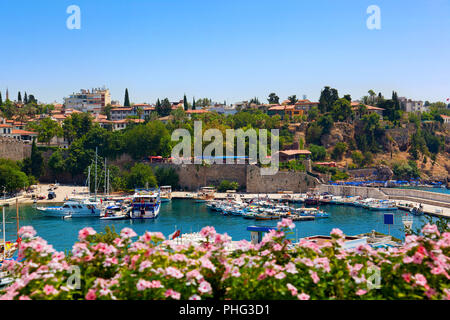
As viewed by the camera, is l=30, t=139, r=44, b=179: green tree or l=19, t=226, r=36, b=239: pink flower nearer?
l=19, t=226, r=36, b=239: pink flower

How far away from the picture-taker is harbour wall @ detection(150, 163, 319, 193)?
42.2 metres

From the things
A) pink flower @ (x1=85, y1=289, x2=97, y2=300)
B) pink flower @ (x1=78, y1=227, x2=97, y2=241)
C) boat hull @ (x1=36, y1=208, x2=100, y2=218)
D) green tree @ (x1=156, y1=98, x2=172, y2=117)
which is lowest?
boat hull @ (x1=36, y1=208, x2=100, y2=218)

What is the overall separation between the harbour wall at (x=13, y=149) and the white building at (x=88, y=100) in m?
27.8

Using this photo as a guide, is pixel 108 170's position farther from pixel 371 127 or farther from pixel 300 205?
pixel 371 127

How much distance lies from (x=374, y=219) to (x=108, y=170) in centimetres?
2121

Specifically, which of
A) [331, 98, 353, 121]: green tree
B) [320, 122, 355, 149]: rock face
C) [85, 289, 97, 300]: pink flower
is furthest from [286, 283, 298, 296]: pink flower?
[331, 98, 353, 121]: green tree

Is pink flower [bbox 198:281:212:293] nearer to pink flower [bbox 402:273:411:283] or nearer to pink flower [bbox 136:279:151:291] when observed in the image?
pink flower [bbox 136:279:151:291]

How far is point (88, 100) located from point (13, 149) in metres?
31.0

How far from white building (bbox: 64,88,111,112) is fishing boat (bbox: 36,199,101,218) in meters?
42.9

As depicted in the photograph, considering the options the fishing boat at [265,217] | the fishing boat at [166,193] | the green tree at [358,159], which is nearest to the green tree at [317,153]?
the green tree at [358,159]

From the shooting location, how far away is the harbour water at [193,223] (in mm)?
26844

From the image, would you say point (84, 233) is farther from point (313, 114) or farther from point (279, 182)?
point (313, 114)

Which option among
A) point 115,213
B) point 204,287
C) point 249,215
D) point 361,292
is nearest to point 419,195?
point 249,215

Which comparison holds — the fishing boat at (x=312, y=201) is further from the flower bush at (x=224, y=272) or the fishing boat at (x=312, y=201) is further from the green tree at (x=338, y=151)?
the flower bush at (x=224, y=272)
